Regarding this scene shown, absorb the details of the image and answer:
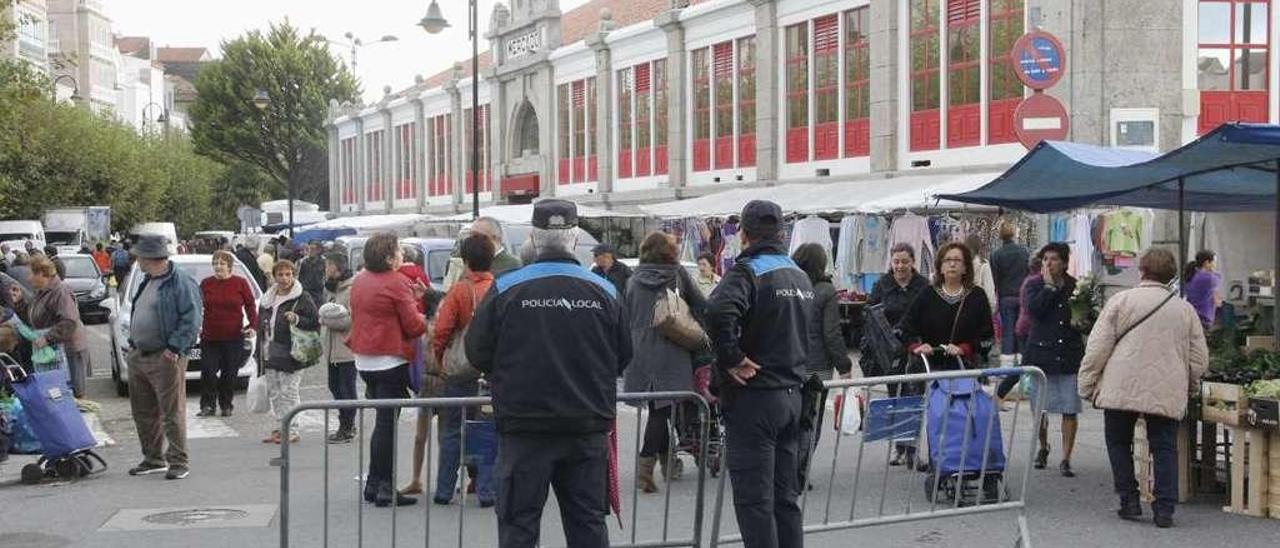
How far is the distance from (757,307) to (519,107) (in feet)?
136

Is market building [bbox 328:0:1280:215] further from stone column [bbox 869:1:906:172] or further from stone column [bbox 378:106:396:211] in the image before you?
stone column [bbox 378:106:396:211]

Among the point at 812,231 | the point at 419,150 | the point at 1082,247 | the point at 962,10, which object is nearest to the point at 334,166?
the point at 419,150

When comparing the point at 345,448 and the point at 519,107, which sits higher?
the point at 519,107

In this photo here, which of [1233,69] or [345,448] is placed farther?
[1233,69]

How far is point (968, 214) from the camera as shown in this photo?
23219 millimetres

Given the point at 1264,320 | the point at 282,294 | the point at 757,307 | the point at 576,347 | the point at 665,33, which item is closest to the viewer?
the point at 576,347

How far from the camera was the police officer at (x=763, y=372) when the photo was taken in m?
7.39

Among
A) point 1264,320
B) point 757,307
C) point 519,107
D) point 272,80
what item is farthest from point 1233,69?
point 272,80

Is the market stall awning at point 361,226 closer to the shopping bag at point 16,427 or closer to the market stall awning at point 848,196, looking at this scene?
the market stall awning at point 848,196

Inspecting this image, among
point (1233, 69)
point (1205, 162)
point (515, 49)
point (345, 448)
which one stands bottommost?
point (345, 448)

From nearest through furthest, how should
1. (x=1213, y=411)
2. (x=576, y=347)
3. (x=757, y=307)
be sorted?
(x=576, y=347) → (x=757, y=307) → (x=1213, y=411)

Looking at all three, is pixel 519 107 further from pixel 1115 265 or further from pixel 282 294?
pixel 282 294

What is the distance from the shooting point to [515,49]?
160 feet

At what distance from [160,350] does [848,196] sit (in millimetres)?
15751
